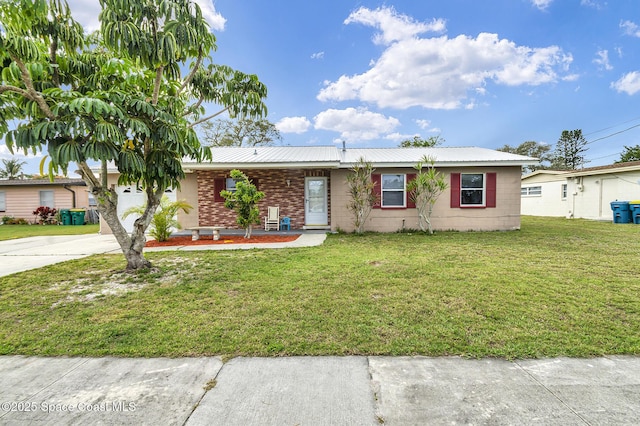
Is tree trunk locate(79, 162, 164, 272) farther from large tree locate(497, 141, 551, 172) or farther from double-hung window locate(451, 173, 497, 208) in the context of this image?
large tree locate(497, 141, 551, 172)

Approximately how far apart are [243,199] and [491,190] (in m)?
9.30

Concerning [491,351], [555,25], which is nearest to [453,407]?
[491,351]

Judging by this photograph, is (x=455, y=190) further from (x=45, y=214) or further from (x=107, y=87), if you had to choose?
(x=45, y=214)

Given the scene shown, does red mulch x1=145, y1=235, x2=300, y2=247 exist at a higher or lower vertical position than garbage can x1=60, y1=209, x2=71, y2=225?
lower

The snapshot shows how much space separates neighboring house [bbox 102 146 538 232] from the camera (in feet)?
35.3

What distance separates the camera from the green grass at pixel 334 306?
2.83 m

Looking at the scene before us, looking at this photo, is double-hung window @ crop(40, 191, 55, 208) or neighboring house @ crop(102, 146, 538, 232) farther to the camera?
double-hung window @ crop(40, 191, 55, 208)

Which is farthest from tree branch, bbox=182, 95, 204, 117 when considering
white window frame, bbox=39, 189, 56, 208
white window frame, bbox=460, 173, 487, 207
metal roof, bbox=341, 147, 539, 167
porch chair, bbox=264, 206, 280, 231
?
white window frame, bbox=39, 189, 56, 208

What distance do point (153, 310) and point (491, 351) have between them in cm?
394

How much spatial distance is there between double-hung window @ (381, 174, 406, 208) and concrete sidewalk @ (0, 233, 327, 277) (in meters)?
3.02

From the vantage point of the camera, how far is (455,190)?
36.6ft

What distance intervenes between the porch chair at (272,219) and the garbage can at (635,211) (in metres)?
16.7

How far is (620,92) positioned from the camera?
902 inches

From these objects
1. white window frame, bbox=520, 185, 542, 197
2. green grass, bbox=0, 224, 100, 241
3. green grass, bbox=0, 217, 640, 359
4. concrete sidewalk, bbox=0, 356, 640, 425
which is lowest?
concrete sidewalk, bbox=0, 356, 640, 425
